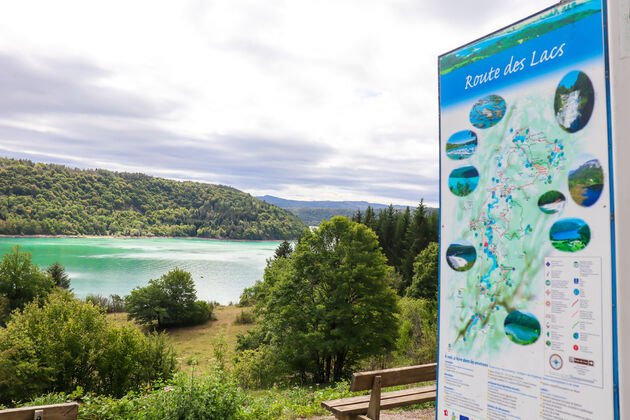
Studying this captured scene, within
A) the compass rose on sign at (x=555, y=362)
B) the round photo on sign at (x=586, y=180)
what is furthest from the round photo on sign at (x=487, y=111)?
the compass rose on sign at (x=555, y=362)

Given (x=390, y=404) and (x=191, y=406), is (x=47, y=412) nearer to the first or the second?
(x=191, y=406)

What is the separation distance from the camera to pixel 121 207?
14812cm

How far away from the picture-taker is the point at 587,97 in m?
1.84

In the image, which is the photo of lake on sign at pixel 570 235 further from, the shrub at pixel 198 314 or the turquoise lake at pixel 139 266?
the turquoise lake at pixel 139 266

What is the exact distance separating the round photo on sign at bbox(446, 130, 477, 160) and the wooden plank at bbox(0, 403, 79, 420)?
3.48 m

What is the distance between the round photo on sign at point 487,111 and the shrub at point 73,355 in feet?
52.3

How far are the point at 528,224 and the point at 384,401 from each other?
3.04 metres

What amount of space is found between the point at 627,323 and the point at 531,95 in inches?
48.1

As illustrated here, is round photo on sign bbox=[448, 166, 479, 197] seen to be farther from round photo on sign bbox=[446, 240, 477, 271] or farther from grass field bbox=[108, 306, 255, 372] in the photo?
grass field bbox=[108, 306, 255, 372]

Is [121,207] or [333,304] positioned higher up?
[121,207]

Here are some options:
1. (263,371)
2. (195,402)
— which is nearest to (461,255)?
(195,402)

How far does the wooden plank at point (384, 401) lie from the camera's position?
12.6 feet

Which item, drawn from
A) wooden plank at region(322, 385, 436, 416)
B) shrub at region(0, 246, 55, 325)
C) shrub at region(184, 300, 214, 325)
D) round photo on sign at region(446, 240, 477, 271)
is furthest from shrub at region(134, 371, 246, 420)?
shrub at region(184, 300, 214, 325)

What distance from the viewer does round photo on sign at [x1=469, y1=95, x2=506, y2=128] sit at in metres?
2.26
